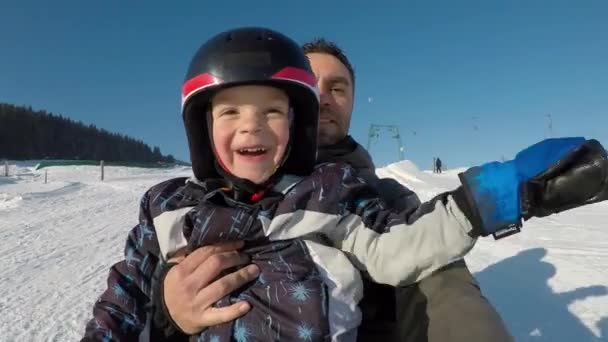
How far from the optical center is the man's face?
2.49 metres

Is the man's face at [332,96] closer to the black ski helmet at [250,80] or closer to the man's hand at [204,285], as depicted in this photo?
the black ski helmet at [250,80]

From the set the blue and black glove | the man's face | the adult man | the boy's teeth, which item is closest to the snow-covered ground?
the adult man

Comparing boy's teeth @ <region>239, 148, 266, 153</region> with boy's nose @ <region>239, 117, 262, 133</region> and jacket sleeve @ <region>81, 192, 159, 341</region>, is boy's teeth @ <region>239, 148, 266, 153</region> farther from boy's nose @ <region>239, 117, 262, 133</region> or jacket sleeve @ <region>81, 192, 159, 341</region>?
jacket sleeve @ <region>81, 192, 159, 341</region>

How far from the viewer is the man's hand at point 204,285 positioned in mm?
1525

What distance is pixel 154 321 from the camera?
173 cm

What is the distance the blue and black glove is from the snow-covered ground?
5.81ft

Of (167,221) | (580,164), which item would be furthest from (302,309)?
(580,164)

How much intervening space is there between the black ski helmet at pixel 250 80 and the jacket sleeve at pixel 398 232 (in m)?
0.30

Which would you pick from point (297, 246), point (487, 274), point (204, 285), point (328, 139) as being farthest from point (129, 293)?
point (487, 274)

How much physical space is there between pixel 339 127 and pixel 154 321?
143 cm

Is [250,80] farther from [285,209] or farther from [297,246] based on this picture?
[297,246]

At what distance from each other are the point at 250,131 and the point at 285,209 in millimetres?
336

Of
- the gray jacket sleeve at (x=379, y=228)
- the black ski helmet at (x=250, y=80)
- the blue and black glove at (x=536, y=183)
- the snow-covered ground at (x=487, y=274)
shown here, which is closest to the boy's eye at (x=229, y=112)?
the black ski helmet at (x=250, y=80)

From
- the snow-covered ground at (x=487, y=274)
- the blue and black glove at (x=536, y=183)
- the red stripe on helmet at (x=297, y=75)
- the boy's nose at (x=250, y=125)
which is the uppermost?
the red stripe on helmet at (x=297, y=75)
